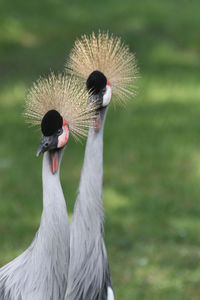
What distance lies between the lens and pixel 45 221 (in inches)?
94.0

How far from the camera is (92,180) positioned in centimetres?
281

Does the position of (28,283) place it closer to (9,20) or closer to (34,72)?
(34,72)

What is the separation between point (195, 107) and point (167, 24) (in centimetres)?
244

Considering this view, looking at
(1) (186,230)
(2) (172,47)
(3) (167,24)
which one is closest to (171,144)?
(1) (186,230)

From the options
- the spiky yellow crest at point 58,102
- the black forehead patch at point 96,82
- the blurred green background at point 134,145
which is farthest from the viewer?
the blurred green background at point 134,145

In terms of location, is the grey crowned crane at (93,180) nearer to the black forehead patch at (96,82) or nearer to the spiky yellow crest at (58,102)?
the black forehead patch at (96,82)

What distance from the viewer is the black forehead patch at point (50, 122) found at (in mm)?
2314

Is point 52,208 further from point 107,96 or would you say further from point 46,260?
point 107,96

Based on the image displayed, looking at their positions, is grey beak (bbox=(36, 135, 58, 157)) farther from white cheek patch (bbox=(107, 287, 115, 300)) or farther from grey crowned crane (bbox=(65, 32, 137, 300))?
white cheek patch (bbox=(107, 287, 115, 300))

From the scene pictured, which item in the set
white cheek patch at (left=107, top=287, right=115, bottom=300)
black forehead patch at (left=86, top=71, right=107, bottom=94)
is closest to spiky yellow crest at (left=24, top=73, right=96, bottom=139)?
black forehead patch at (left=86, top=71, right=107, bottom=94)

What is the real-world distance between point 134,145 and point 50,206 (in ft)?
11.1

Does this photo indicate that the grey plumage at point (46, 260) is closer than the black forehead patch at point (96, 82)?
Yes

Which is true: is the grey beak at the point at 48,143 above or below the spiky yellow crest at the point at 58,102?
below

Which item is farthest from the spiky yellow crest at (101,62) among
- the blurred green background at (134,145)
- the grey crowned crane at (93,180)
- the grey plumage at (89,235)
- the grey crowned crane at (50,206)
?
the blurred green background at (134,145)
